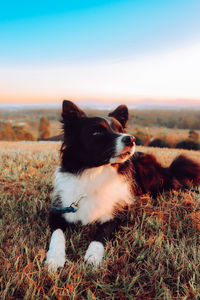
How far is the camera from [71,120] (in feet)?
8.64

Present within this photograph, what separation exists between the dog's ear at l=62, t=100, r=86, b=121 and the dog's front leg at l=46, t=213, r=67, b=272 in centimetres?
113

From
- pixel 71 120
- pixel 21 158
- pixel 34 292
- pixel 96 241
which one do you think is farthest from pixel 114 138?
pixel 21 158

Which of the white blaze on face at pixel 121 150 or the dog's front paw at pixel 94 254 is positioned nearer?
the dog's front paw at pixel 94 254

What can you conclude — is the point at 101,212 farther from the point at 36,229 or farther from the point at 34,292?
the point at 34,292

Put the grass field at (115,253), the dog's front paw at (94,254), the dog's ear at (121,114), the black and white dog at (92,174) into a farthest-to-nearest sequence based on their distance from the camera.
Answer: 1. the dog's ear at (121,114)
2. the black and white dog at (92,174)
3. the dog's front paw at (94,254)
4. the grass field at (115,253)

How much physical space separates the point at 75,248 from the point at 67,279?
573 mm

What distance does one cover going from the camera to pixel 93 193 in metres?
2.62

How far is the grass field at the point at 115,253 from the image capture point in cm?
167

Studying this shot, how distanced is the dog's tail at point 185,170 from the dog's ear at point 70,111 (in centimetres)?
184

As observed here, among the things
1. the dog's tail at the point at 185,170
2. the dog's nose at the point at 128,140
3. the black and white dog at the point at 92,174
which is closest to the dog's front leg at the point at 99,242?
the black and white dog at the point at 92,174

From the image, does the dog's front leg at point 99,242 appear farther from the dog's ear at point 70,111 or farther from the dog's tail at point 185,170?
the dog's tail at point 185,170

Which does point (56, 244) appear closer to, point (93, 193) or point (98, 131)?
point (93, 193)

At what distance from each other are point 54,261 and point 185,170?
2518 millimetres

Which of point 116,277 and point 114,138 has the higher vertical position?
point 114,138
